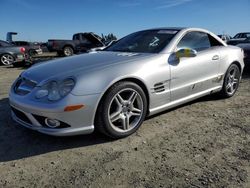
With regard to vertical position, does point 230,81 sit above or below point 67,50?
above

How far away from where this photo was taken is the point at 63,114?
10.3 ft

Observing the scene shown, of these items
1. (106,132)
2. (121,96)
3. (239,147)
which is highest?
(121,96)

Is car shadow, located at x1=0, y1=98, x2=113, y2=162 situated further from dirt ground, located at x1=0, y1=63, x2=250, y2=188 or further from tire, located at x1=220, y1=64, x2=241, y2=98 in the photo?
tire, located at x1=220, y1=64, x2=241, y2=98

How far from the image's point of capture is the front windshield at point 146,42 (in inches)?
169

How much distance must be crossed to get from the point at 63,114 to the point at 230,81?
3533 millimetres

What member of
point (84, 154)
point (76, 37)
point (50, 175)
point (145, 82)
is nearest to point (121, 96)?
point (145, 82)

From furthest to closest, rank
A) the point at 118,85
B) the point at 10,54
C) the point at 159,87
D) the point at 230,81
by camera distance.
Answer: the point at 10,54 < the point at 230,81 < the point at 159,87 < the point at 118,85

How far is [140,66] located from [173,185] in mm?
1619

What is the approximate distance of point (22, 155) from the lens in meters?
3.24

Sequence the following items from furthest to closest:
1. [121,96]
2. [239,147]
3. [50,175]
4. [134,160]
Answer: [121,96] < [239,147] < [134,160] < [50,175]

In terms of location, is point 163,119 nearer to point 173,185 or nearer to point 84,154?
point 84,154

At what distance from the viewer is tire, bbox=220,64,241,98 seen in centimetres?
531

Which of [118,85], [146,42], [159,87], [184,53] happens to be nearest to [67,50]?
[146,42]

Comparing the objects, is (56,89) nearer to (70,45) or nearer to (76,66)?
(76,66)
